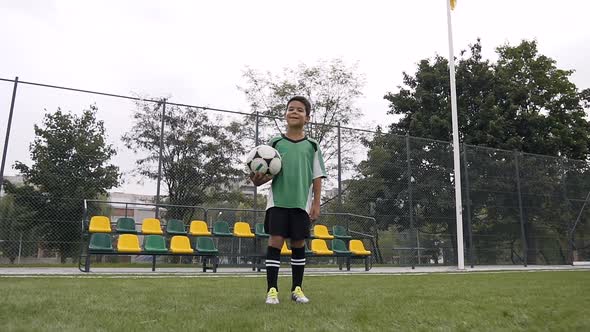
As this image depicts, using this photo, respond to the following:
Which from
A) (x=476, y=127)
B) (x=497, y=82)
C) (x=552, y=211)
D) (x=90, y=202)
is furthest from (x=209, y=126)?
(x=497, y=82)

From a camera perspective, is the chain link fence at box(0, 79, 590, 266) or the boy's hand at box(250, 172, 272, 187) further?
the chain link fence at box(0, 79, 590, 266)

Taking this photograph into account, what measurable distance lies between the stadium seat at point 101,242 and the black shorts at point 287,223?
5.45 meters

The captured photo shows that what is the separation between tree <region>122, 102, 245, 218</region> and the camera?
10312 millimetres

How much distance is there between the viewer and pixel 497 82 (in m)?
21.2

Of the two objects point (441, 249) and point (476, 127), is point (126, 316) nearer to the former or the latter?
point (441, 249)

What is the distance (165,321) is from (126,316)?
28cm

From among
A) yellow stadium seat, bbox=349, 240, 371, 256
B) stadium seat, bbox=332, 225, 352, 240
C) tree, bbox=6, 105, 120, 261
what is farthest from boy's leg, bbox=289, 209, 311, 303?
stadium seat, bbox=332, 225, 352, 240

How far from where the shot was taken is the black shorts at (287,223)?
3758 mm

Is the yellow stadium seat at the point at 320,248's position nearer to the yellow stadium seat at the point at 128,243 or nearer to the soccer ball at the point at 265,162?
the yellow stadium seat at the point at 128,243

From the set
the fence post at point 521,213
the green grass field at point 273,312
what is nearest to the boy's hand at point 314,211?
the green grass field at point 273,312

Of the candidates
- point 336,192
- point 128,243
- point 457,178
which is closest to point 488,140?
point 457,178

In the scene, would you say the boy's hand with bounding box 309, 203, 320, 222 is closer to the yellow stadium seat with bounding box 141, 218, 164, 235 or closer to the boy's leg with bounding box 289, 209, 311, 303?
the boy's leg with bounding box 289, 209, 311, 303

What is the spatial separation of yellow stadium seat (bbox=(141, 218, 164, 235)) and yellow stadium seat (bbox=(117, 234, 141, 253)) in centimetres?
51

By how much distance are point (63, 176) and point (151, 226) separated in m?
1.93
